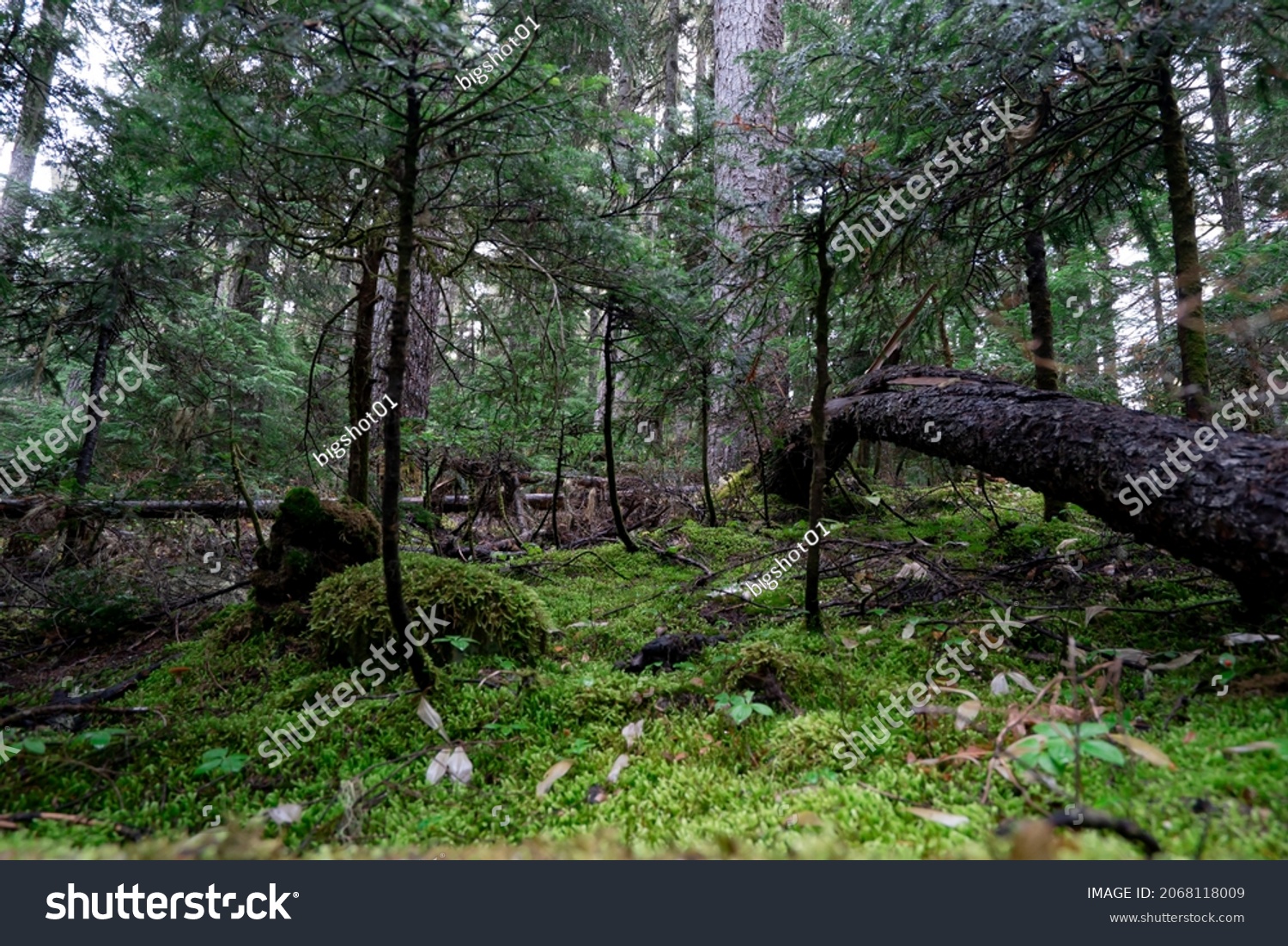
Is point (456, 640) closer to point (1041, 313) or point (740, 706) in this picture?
point (740, 706)

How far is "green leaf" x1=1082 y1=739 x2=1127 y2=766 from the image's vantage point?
1332 mm

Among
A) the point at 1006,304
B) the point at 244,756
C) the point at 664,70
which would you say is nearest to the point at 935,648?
the point at 244,756

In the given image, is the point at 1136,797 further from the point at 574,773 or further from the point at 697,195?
the point at 697,195

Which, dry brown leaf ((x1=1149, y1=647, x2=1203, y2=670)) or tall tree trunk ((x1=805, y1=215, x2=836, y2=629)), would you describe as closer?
dry brown leaf ((x1=1149, y1=647, x2=1203, y2=670))

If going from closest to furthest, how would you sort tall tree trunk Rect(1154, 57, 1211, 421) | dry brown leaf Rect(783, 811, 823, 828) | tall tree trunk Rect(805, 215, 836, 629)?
dry brown leaf Rect(783, 811, 823, 828) < tall tree trunk Rect(805, 215, 836, 629) < tall tree trunk Rect(1154, 57, 1211, 421)

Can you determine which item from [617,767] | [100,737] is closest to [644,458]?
[617,767]

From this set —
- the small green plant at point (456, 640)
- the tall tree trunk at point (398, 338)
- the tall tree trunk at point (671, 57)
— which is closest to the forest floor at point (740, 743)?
the small green plant at point (456, 640)

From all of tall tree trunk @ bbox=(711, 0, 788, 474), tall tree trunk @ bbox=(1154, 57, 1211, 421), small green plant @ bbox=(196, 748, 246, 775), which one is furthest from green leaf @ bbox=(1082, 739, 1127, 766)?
tall tree trunk @ bbox=(711, 0, 788, 474)

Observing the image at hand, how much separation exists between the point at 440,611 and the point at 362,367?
1.99 m

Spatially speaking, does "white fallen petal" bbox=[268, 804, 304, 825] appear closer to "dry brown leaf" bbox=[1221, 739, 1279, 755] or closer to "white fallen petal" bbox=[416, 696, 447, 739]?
"white fallen petal" bbox=[416, 696, 447, 739]

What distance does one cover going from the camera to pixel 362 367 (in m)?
4.07

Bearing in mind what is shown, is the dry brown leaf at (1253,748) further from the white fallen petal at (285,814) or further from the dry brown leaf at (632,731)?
the white fallen petal at (285,814)

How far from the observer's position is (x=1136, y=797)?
4.75ft

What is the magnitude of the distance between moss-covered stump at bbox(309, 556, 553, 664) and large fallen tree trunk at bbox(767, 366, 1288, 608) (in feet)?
9.00
